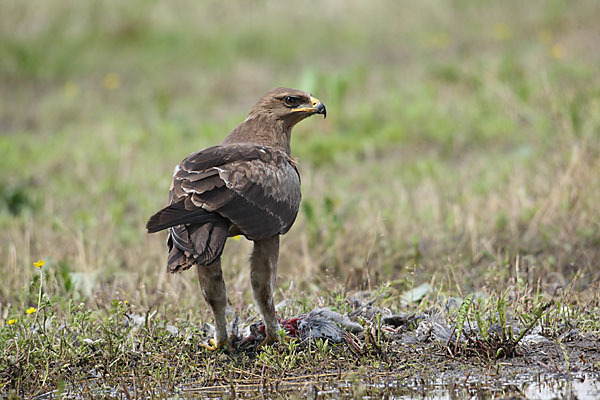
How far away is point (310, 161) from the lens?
9297 millimetres

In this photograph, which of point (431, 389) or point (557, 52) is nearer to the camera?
point (431, 389)

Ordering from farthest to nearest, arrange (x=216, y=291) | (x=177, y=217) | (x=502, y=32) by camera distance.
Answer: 1. (x=502, y=32)
2. (x=216, y=291)
3. (x=177, y=217)

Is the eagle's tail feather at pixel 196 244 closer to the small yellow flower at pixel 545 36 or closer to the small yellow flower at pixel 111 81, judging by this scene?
the small yellow flower at pixel 111 81

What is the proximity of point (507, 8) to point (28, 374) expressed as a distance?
1301 centimetres

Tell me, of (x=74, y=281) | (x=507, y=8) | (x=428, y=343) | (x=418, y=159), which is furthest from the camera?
(x=507, y=8)

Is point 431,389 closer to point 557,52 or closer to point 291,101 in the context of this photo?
point 291,101

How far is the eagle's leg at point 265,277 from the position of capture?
172 inches

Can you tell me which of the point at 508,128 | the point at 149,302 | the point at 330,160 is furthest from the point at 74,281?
the point at 508,128

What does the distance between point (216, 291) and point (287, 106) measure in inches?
56.8

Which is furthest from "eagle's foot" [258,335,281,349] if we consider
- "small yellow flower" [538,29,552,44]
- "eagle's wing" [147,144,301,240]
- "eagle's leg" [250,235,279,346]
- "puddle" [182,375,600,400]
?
"small yellow flower" [538,29,552,44]

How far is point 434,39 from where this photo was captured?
1410cm

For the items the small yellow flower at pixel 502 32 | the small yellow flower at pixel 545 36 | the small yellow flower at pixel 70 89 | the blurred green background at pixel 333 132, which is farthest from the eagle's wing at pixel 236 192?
the small yellow flower at pixel 502 32

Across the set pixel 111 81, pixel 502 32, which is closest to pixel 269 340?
pixel 111 81

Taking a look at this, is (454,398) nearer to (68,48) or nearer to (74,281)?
(74,281)
